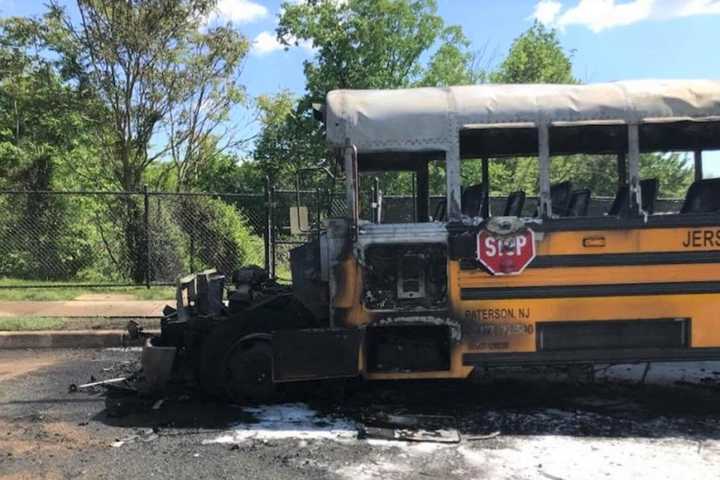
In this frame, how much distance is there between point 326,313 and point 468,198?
1.95 m

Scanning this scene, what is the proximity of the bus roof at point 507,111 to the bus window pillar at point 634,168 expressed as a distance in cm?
10

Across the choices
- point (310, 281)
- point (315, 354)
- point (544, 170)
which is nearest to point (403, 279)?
point (310, 281)

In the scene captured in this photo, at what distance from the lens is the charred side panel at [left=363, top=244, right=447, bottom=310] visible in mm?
5457

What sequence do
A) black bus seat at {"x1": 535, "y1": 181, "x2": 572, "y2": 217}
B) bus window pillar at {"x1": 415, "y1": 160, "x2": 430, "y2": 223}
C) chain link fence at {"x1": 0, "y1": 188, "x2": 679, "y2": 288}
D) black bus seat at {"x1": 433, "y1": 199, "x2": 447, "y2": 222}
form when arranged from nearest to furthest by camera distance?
black bus seat at {"x1": 433, "y1": 199, "x2": 447, "y2": 222} → black bus seat at {"x1": 535, "y1": 181, "x2": 572, "y2": 217} → bus window pillar at {"x1": 415, "y1": 160, "x2": 430, "y2": 223} → chain link fence at {"x1": 0, "y1": 188, "x2": 679, "y2": 288}

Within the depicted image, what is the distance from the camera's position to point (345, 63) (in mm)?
18438

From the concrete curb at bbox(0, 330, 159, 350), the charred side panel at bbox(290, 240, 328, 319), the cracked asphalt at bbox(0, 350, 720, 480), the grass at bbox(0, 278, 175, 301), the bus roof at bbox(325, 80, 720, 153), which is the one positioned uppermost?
the bus roof at bbox(325, 80, 720, 153)

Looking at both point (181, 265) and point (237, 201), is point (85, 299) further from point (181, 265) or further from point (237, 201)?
point (237, 201)

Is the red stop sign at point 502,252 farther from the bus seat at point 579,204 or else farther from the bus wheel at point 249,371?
the bus wheel at point 249,371

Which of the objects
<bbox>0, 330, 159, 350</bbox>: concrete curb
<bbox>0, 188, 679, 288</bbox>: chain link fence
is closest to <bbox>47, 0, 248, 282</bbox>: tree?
<bbox>0, 188, 679, 288</bbox>: chain link fence

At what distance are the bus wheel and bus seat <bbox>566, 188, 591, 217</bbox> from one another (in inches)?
114

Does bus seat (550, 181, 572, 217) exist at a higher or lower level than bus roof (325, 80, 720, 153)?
lower

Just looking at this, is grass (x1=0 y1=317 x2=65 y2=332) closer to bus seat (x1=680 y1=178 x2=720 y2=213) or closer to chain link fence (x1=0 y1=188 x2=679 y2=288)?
chain link fence (x1=0 y1=188 x2=679 y2=288)

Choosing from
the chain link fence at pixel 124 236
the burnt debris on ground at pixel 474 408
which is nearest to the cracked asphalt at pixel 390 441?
the burnt debris on ground at pixel 474 408

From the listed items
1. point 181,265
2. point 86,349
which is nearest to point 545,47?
point 181,265
